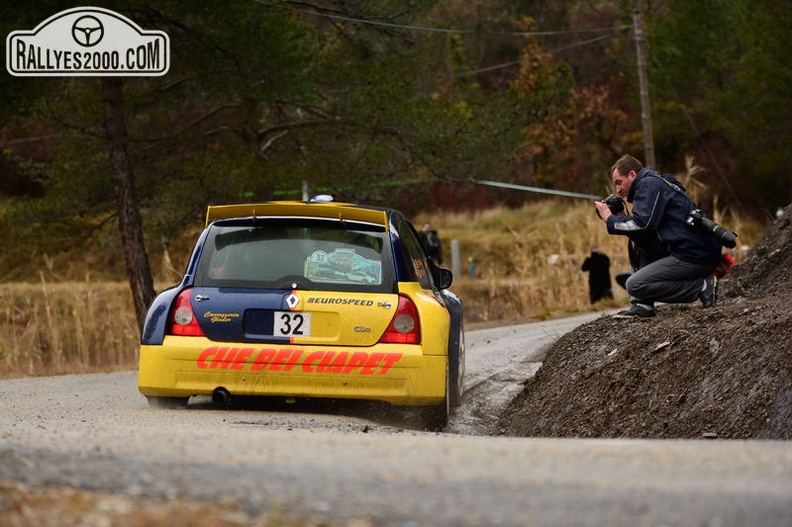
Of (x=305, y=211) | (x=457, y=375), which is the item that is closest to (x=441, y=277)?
(x=457, y=375)

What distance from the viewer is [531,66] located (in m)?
60.4

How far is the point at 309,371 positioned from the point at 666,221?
3.69m

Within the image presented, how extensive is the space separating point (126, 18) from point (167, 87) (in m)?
5.53

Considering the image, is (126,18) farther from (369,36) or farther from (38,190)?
(38,190)

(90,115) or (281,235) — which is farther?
(90,115)

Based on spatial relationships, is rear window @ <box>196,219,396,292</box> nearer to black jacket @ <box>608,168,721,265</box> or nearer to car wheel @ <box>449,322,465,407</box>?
car wheel @ <box>449,322,465,407</box>

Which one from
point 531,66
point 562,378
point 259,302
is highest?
point 531,66

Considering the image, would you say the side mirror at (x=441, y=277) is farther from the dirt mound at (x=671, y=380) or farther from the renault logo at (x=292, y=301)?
the renault logo at (x=292, y=301)

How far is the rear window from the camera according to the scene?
974 centimetres

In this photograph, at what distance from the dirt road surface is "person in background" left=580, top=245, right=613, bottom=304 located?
18.8 meters

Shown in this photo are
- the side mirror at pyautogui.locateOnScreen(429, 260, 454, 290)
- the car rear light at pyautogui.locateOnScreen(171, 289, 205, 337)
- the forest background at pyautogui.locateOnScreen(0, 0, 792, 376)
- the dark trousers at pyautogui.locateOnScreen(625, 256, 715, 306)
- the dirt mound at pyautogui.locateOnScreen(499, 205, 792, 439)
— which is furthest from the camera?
the forest background at pyautogui.locateOnScreen(0, 0, 792, 376)

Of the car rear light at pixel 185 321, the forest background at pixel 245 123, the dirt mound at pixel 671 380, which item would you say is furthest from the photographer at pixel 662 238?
the forest background at pixel 245 123

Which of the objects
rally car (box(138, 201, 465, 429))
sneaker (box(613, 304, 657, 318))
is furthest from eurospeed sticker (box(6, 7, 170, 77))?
rally car (box(138, 201, 465, 429))

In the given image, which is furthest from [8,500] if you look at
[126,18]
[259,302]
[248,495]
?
[126,18]
